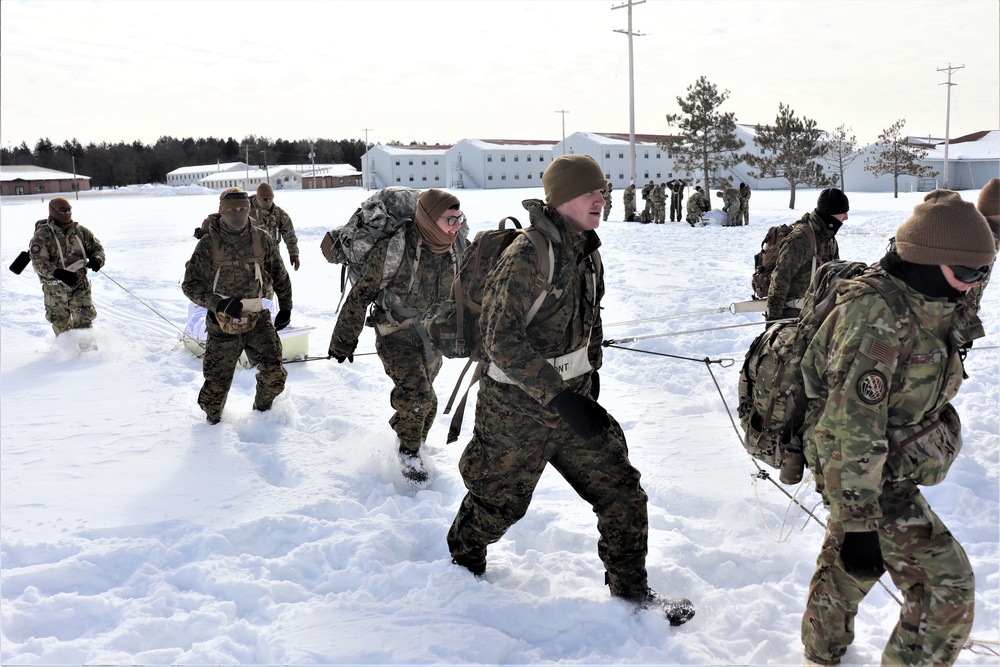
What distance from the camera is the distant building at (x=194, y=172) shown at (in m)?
104

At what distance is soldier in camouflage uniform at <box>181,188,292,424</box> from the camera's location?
6.10 m

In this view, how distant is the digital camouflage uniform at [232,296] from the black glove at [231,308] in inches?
1.6

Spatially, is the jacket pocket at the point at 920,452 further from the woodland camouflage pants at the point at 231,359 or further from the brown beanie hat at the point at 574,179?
the woodland camouflage pants at the point at 231,359

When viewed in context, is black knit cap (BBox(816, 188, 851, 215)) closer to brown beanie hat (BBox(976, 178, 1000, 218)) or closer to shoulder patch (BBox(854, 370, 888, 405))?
brown beanie hat (BBox(976, 178, 1000, 218))

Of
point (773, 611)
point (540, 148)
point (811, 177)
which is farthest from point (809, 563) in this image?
point (540, 148)

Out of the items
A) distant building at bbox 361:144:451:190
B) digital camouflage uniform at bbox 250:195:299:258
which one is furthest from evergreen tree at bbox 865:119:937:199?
digital camouflage uniform at bbox 250:195:299:258

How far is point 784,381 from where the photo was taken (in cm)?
282

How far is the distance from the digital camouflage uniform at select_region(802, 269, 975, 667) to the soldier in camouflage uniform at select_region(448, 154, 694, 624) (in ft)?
2.90

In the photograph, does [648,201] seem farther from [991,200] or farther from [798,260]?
[991,200]

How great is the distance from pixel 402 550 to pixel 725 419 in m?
3.39

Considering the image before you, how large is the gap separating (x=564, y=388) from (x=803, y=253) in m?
3.80

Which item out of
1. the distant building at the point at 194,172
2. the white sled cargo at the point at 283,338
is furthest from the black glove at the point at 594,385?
the distant building at the point at 194,172

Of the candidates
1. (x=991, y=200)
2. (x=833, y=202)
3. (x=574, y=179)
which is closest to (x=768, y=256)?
(x=833, y=202)

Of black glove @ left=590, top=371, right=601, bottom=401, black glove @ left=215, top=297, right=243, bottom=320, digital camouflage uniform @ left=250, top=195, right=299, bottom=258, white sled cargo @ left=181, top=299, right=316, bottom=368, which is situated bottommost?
white sled cargo @ left=181, top=299, right=316, bottom=368
